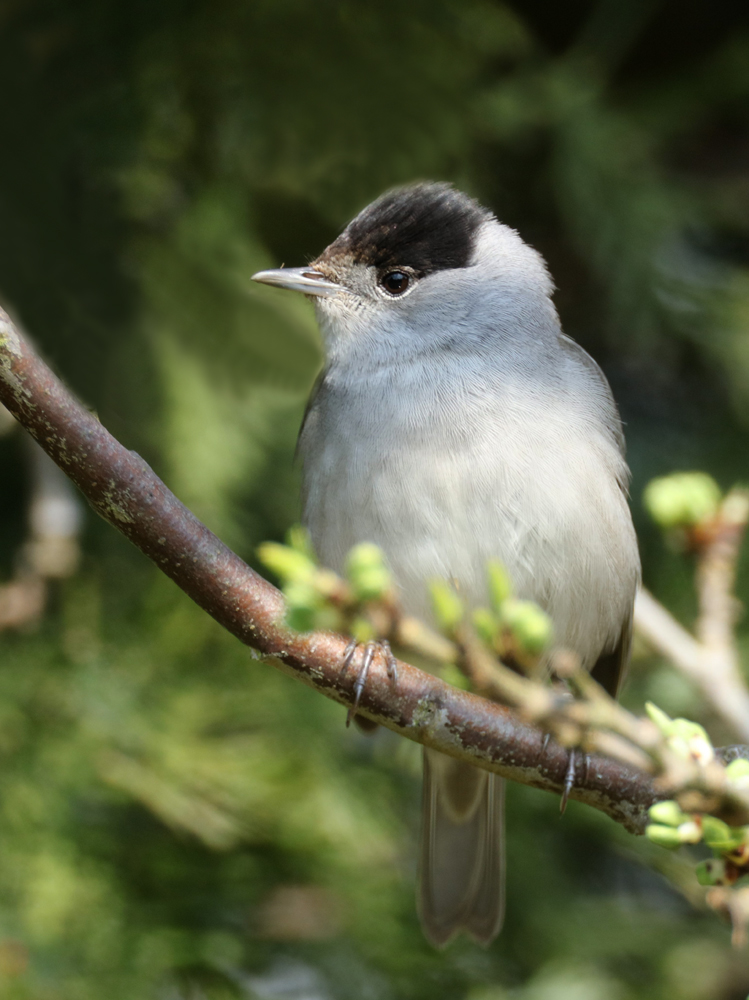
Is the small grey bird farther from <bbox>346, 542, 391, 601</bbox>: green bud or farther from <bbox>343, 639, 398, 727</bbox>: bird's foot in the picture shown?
<bbox>346, 542, 391, 601</bbox>: green bud

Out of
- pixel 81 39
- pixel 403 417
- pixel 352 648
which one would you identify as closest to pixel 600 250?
pixel 403 417

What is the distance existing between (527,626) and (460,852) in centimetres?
204

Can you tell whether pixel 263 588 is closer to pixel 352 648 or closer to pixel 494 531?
pixel 352 648

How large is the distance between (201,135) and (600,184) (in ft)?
4.02

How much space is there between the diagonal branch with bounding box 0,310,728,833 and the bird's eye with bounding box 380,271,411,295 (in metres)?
1.39

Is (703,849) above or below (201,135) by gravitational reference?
below

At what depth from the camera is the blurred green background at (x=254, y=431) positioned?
8.79ft

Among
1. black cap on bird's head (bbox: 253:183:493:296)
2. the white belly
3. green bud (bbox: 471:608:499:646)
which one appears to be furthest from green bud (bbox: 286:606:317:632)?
black cap on bird's head (bbox: 253:183:493:296)

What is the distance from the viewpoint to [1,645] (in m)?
2.83

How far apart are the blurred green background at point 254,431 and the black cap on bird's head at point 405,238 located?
252mm

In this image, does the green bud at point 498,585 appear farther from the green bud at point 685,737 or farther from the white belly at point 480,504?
the white belly at point 480,504

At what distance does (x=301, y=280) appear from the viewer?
2764 millimetres

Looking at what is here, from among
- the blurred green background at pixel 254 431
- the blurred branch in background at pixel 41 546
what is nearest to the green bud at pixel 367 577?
the blurred green background at pixel 254 431

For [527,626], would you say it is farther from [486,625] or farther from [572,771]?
[572,771]
